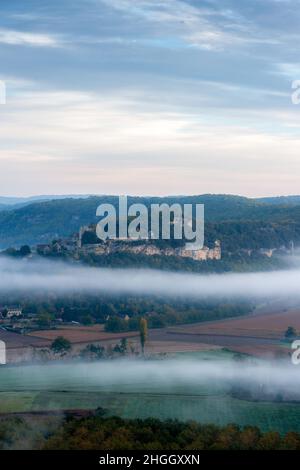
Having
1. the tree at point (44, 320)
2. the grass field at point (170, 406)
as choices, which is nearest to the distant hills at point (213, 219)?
the tree at point (44, 320)

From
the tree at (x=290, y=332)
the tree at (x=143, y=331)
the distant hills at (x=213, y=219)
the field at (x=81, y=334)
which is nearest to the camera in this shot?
the tree at (x=143, y=331)

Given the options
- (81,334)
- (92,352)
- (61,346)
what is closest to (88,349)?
(92,352)

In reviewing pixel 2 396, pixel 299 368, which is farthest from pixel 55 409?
pixel 299 368

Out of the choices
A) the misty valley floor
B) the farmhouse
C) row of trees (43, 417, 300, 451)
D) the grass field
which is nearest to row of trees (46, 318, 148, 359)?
the misty valley floor

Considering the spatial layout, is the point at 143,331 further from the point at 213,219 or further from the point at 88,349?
the point at 213,219

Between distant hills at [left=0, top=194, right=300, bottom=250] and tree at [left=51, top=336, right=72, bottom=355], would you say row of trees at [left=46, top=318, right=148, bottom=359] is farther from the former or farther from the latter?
distant hills at [left=0, top=194, right=300, bottom=250]

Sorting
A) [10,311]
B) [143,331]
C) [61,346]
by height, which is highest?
[10,311]

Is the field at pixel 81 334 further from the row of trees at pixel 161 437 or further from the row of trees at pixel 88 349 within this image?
the row of trees at pixel 161 437
